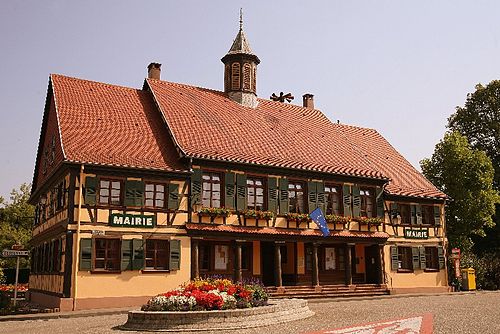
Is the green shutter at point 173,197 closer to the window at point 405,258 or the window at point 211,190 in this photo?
the window at point 211,190

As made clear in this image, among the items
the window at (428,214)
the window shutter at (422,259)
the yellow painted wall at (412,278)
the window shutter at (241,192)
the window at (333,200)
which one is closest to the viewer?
the window shutter at (241,192)

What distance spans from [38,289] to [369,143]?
816 inches

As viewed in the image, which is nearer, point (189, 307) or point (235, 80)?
point (189, 307)

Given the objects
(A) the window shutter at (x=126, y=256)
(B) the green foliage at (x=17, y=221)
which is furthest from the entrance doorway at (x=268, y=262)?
(B) the green foliage at (x=17, y=221)

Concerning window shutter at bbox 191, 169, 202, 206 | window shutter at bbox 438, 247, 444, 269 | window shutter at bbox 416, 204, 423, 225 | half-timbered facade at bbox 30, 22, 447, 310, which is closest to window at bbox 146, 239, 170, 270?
half-timbered facade at bbox 30, 22, 447, 310

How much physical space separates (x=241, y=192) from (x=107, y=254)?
6538 millimetres

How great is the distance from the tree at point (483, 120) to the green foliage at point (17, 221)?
3637cm

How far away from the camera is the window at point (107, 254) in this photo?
21.5 m

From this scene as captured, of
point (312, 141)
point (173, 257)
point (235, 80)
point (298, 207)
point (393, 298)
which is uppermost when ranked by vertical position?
point (235, 80)

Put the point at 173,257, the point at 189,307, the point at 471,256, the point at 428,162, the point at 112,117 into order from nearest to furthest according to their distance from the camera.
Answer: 1. the point at 189,307
2. the point at 173,257
3. the point at 112,117
4. the point at 471,256
5. the point at 428,162

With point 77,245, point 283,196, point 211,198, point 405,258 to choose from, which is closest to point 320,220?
point 283,196

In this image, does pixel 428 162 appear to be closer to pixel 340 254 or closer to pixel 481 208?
pixel 481 208

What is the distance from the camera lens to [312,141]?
30.0 metres

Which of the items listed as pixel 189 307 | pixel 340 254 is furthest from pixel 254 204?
pixel 189 307
